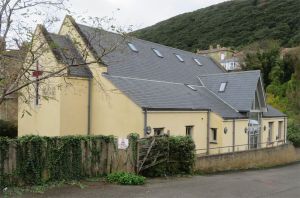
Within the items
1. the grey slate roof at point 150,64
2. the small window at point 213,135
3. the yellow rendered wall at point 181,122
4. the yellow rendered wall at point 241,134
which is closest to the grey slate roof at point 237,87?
the yellow rendered wall at point 241,134

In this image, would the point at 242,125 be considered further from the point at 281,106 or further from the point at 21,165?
the point at 21,165

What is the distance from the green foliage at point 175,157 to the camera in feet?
56.6

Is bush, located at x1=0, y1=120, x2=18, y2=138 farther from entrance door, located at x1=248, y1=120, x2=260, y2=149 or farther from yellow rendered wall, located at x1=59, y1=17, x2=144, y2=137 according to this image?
entrance door, located at x1=248, y1=120, x2=260, y2=149

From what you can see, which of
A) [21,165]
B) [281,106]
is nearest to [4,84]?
[21,165]

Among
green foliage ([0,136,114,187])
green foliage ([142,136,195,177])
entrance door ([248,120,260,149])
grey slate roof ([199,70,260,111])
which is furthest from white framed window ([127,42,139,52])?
green foliage ([0,136,114,187])

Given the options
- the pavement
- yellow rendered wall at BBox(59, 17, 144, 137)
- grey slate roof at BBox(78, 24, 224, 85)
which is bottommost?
the pavement

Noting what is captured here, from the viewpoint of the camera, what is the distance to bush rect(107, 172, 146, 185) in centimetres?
1476

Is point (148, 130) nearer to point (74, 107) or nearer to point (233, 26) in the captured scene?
point (74, 107)

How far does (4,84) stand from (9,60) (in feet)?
2.68

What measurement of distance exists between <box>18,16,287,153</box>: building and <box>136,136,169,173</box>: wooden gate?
470 centimetres

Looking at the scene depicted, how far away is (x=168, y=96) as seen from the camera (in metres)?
26.4

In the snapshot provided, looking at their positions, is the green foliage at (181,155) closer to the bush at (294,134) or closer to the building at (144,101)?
the building at (144,101)

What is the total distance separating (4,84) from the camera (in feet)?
38.3

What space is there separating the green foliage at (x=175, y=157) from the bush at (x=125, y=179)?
6.71 feet
